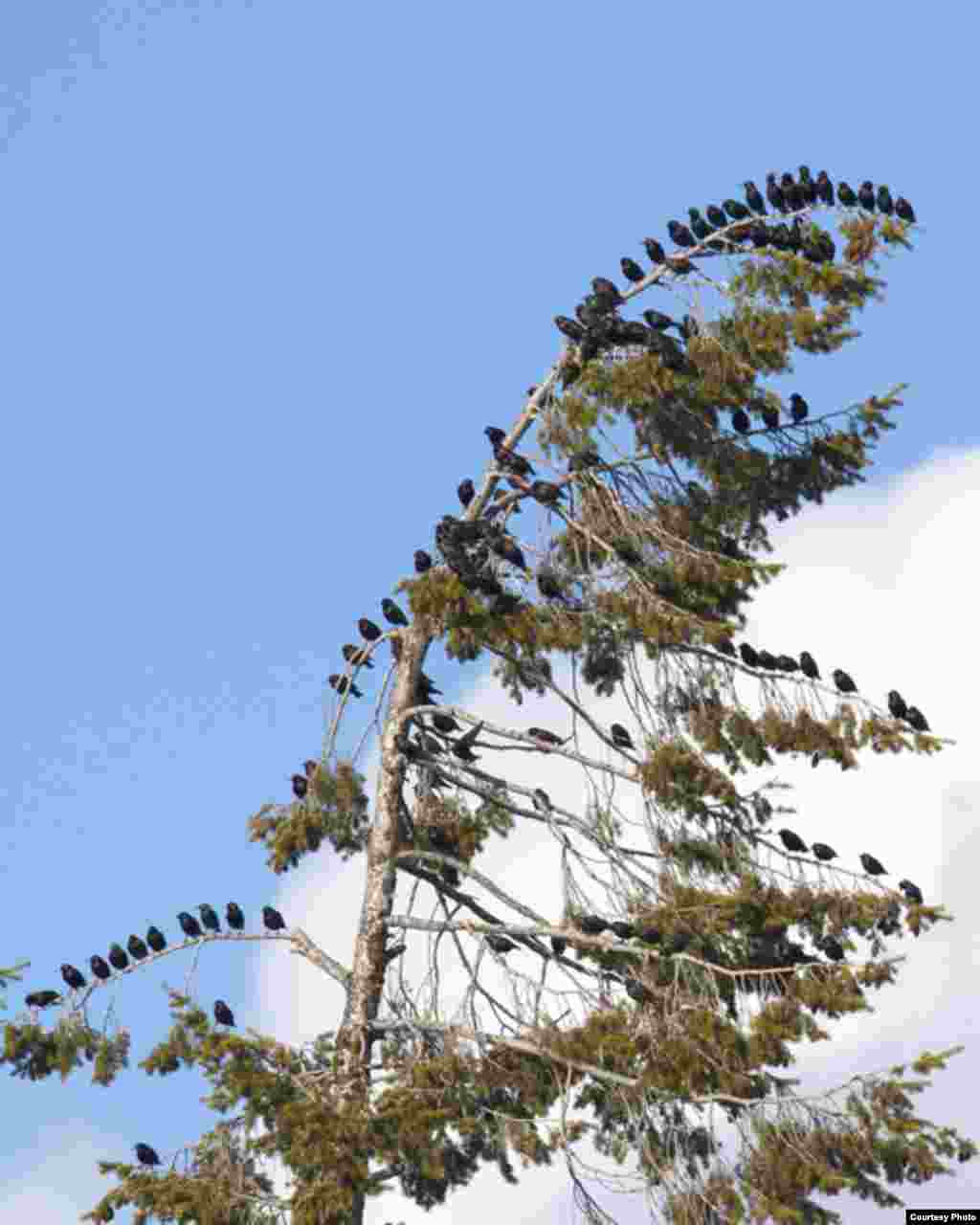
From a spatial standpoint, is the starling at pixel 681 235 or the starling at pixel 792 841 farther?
the starling at pixel 681 235

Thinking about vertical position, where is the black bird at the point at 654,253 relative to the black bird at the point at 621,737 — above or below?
above

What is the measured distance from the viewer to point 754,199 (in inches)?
867

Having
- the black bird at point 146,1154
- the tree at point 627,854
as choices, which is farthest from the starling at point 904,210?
the black bird at point 146,1154

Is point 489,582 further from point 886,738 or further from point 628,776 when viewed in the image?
point 886,738

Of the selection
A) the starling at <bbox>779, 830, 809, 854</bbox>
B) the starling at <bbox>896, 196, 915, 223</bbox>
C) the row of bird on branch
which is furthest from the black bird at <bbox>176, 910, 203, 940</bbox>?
the starling at <bbox>896, 196, 915, 223</bbox>

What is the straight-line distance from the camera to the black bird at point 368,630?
21.7 m

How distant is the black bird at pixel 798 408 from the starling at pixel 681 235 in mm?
1695

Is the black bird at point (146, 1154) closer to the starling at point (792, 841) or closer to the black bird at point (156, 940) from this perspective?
the black bird at point (156, 940)

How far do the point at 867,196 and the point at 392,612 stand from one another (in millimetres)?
5463

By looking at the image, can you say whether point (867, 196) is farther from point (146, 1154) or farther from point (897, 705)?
point (146, 1154)

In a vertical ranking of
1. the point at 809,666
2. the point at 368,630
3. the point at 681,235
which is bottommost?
the point at 809,666

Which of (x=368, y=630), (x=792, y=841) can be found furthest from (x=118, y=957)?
(x=792, y=841)

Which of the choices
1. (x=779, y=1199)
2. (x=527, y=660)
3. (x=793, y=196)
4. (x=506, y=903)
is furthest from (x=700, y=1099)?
(x=793, y=196)

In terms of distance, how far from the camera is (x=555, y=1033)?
1919 centimetres
